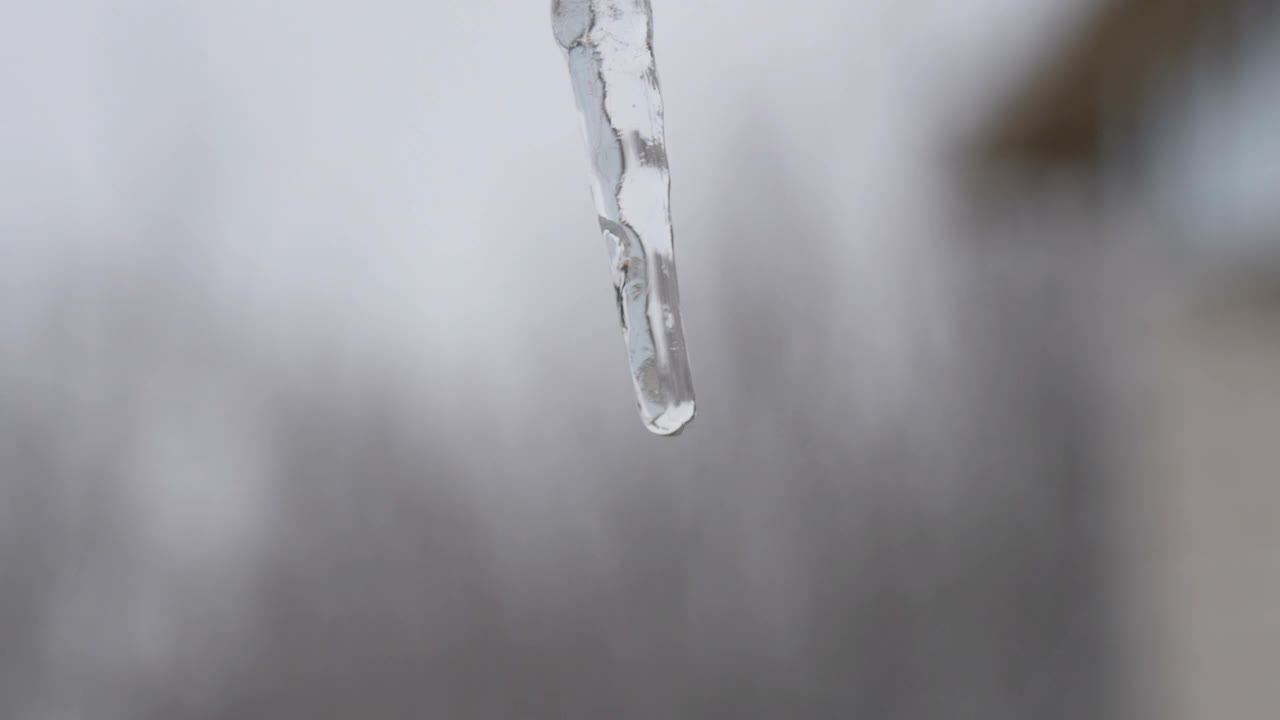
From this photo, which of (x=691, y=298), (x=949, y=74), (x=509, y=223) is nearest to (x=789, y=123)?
(x=949, y=74)

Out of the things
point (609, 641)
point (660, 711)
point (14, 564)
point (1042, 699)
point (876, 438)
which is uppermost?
point (14, 564)

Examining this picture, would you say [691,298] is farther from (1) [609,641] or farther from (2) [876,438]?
(1) [609,641]

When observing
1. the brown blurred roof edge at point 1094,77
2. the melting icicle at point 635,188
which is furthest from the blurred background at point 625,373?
the melting icicle at point 635,188

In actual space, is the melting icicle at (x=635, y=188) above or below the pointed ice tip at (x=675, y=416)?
above

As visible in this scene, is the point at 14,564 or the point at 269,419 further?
the point at 269,419

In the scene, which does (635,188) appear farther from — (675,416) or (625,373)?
(625,373)

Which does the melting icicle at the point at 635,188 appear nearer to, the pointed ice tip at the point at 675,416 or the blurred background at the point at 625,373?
the pointed ice tip at the point at 675,416
